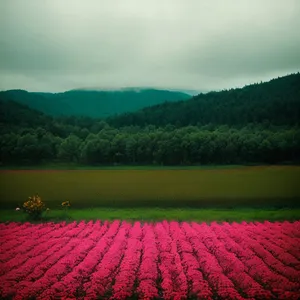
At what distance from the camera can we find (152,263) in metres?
11.1

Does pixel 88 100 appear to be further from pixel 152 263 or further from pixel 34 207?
pixel 152 263

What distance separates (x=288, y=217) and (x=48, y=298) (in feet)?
50.7

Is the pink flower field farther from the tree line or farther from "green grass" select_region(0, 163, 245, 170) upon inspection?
the tree line

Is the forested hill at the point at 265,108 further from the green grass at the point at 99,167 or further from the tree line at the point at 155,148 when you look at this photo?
the green grass at the point at 99,167

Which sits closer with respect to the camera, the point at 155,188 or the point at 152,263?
the point at 152,263

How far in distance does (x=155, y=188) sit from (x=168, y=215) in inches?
236

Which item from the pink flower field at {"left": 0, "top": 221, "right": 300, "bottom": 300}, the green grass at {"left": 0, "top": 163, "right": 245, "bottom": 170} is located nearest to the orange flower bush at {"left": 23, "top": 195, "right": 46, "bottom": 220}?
the green grass at {"left": 0, "top": 163, "right": 245, "bottom": 170}

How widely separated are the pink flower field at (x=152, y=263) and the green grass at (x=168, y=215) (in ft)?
13.0

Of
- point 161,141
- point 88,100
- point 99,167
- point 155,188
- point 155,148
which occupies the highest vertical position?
point 88,100

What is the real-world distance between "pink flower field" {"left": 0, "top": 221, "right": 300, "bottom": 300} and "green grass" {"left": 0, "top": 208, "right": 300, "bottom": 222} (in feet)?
13.0

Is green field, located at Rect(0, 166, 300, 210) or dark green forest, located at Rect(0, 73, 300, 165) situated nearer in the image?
dark green forest, located at Rect(0, 73, 300, 165)

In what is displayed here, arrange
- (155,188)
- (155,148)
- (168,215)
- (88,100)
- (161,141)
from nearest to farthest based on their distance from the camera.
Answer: (168,215), (155,188), (155,148), (161,141), (88,100)

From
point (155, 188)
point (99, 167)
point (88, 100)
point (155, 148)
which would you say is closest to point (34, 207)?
point (99, 167)

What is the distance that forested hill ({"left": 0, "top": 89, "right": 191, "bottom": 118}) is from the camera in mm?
21966
